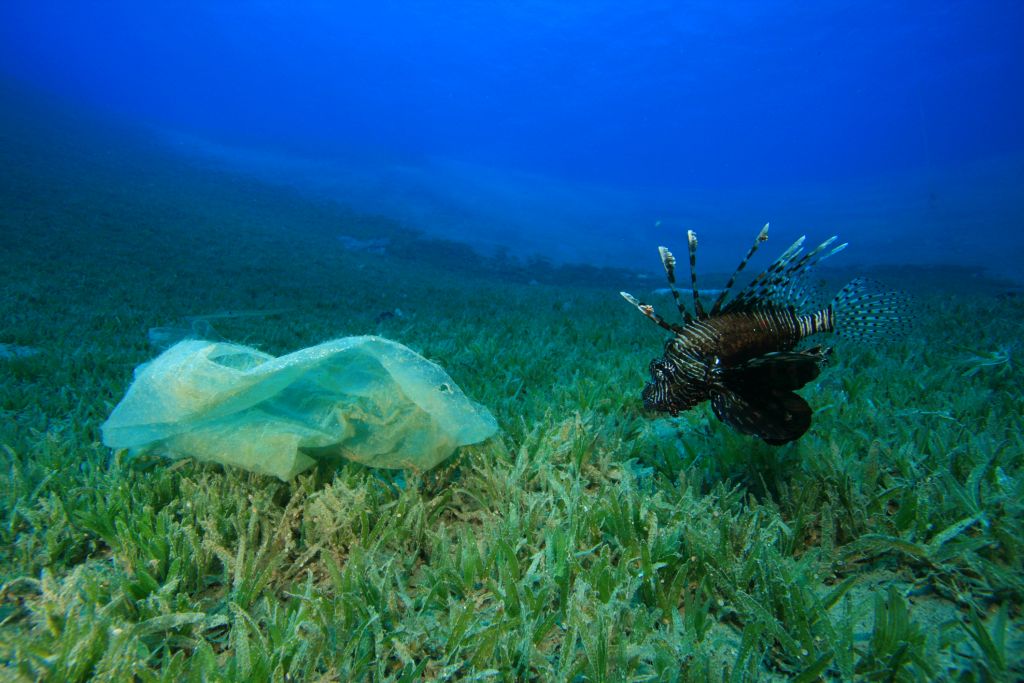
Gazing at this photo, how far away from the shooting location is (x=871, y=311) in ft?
8.46

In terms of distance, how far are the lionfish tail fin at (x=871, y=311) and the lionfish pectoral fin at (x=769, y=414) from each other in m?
→ 0.81

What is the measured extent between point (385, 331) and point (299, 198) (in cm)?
2637

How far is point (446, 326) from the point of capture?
751 cm

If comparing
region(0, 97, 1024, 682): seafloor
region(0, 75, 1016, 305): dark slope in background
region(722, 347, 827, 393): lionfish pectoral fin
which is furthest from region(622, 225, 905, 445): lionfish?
region(0, 75, 1016, 305): dark slope in background

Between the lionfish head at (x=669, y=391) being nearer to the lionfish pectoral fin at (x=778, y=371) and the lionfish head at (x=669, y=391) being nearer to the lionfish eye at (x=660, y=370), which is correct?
the lionfish eye at (x=660, y=370)

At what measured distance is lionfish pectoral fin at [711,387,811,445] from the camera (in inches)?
80.0

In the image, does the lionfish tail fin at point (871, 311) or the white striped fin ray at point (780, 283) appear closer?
the white striped fin ray at point (780, 283)

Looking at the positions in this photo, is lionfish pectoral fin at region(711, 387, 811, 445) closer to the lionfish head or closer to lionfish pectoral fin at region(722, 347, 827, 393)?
lionfish pectoral fin at region(722, 347, 827, 393)

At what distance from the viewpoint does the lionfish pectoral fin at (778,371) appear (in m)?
A: 1.99

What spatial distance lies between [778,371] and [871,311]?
100cm

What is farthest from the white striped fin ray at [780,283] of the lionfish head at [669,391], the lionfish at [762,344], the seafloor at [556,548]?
the seafloor at [556,548]

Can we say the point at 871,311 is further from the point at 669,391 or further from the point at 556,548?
the point at 556,548

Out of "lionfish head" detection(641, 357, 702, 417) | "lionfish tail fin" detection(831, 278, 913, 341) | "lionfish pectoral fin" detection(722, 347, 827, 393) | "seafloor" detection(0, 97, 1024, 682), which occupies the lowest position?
"seafloor" detection(0, 97, 1024, 682)

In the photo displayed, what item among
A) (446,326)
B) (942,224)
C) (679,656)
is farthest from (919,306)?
(942,224)
